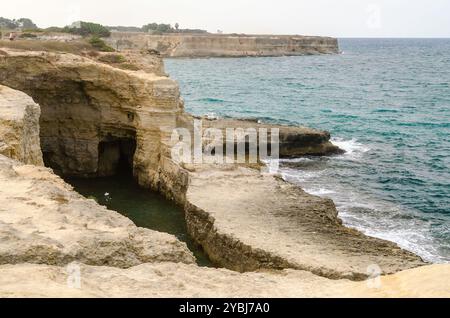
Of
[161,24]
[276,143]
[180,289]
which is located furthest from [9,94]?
[161,24]

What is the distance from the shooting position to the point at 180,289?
8312mm

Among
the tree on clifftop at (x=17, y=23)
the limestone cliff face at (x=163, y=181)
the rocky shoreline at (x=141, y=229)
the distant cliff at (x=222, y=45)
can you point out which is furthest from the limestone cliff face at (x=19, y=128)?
the distant cliff at (x=222, y=45)

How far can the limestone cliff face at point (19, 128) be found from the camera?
1592 centimetres

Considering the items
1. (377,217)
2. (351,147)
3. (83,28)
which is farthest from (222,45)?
(377,217)

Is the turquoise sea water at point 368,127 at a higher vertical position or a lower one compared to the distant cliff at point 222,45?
lower

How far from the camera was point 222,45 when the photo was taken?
131 m

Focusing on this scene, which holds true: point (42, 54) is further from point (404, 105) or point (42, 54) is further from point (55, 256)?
point (404, 105)

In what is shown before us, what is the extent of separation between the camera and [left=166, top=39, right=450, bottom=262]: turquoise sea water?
2331 cm

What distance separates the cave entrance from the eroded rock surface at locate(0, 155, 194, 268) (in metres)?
14.8

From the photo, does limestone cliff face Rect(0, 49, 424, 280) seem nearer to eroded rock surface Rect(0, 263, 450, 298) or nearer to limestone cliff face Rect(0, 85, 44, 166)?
eroded rock surface Rect(0, 263, 450, 298)

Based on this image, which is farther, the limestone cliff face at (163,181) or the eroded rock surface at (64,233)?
the limestone cliff face at (163,181)

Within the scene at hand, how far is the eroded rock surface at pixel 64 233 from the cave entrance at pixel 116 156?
14756mm

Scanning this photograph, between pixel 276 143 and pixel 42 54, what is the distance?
14431mm

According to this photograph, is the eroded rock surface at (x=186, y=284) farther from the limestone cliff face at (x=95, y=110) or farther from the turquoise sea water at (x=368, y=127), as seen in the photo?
the limestone cliff face at (x=95, y=110)
